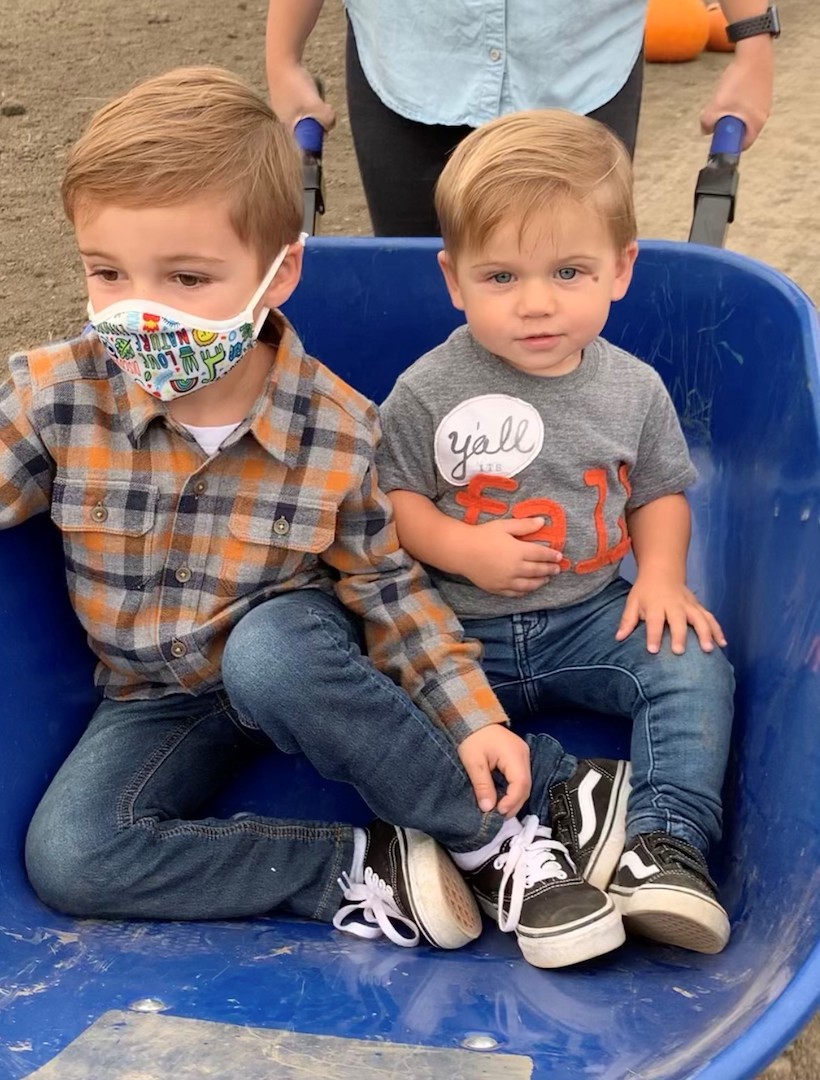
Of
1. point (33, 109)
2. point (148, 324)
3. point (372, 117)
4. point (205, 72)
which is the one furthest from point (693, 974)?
point (33, 109)

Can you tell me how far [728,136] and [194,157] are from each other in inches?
35.9

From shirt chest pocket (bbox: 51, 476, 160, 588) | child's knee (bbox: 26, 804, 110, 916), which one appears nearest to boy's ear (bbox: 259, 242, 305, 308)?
shirt chest pocket (bbox: 51, 476, 160, 588)

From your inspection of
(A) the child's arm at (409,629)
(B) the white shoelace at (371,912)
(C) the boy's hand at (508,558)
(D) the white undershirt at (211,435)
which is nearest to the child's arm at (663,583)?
(C) the boy's hand at (508,558)

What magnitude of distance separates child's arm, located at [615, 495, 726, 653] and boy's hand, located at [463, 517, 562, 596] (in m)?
0.11

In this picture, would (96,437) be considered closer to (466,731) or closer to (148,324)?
(148,324)

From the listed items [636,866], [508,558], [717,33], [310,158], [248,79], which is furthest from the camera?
[717,33]

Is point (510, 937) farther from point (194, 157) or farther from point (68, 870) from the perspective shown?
point (194, 157)

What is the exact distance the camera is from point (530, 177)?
4.56ft

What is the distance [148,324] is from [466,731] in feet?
1.79

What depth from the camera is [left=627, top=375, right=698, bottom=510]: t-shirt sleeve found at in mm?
1577

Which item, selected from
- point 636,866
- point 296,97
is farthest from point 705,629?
point 296,97

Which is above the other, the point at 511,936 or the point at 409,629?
the point at 409,629

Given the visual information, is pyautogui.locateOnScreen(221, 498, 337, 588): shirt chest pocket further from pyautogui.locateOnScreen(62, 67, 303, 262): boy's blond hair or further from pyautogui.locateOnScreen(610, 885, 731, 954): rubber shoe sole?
pyautogui.locateOnScreen(610, 885, 731, 954): rubber shoe sole

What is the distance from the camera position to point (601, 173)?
142cm
